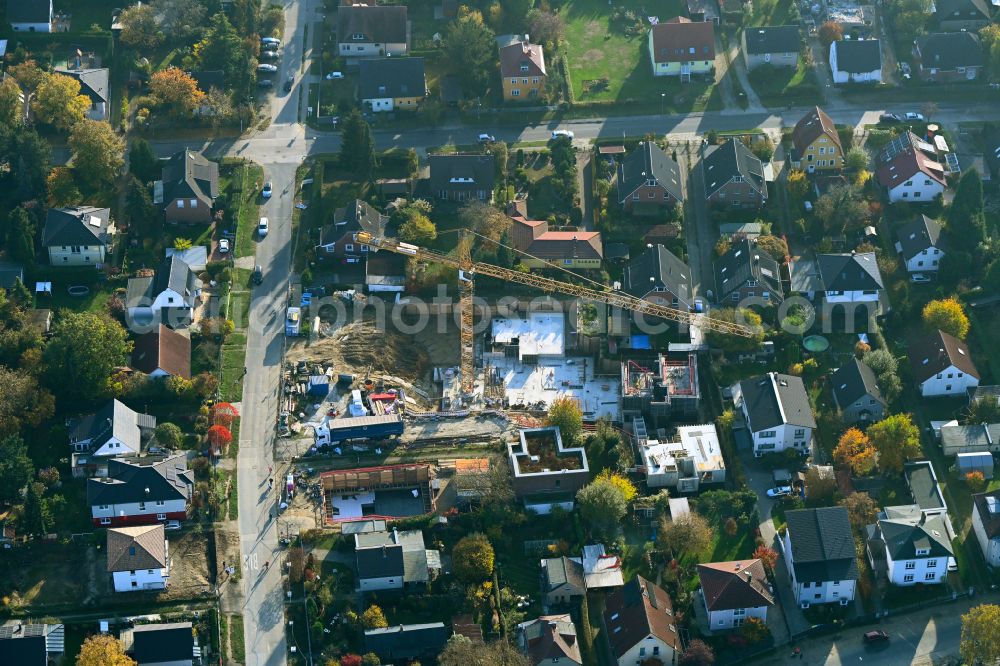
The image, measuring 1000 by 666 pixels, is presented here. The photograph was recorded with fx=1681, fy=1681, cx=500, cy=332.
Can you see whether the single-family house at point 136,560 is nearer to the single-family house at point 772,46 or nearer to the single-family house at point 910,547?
the single-family house at point 910,547

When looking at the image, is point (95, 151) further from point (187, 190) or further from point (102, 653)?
point (102, 653)

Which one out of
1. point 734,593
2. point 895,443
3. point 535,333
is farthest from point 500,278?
point 734,593

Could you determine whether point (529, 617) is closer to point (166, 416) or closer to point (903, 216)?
point (166, 416)

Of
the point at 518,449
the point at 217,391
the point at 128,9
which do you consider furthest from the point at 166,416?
the point at 128,9

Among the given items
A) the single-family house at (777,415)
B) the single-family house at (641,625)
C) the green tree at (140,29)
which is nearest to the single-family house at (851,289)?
the single-family house at (777,415)

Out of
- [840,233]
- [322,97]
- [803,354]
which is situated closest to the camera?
[803,354]

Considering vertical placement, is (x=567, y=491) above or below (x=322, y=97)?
below
